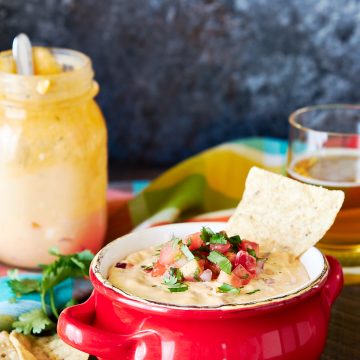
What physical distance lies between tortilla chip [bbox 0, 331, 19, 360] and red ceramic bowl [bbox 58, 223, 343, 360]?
0.51 feet

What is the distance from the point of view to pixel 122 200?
2078 millimetres

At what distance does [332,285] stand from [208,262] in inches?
7.9

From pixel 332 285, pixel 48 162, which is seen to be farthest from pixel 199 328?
pixel 48 162

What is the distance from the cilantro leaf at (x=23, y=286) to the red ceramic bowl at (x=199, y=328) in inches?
12.3

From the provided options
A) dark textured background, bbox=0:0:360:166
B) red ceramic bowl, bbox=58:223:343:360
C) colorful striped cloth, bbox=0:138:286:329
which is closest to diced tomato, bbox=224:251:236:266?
red ceramic bowl, bbox=58:223:343:360

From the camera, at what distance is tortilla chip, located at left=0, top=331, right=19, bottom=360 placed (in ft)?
4.33

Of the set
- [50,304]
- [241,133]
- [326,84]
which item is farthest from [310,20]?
[50,304]

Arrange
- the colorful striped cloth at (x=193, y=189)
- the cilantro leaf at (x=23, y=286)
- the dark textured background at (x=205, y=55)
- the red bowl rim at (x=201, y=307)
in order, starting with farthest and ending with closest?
the dark textured background at (x=205, y=55) → the colorful striped cloth at (x=193, y=189) → the cilantro leaf at (x=23, y=286) → the red bowl rim at (x=201, y=307)

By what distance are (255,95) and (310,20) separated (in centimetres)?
27

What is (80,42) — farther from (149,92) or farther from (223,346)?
(223,346)

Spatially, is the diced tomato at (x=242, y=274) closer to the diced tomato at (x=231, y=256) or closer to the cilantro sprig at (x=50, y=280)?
the diced tomato at (x=231, y=256)

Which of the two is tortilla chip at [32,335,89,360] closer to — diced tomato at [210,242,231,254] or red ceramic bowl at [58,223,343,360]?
red ceramic bowl at [58,223,343,360]

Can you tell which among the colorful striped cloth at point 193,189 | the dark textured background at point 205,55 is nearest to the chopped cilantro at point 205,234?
the colorful striped cloth at point 193,189

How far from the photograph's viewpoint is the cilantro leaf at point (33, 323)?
4.65 feet
